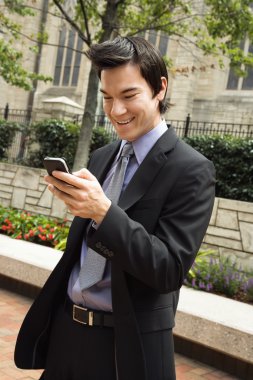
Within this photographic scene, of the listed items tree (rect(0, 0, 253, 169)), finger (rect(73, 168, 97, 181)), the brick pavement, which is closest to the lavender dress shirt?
finger (rect(73, 168, 97, 181))

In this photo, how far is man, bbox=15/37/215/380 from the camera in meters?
1.53

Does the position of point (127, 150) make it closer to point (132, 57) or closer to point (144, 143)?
Result: point (144, 143)

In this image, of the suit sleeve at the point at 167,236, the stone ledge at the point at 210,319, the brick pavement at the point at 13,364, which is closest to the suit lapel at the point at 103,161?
the suit sleeve at the point at 167,236

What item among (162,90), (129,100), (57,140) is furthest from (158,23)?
(129,100)

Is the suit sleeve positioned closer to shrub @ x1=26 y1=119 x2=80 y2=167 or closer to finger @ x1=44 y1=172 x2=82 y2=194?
finger @ x1=44 y1=172 x2=82 y2=194

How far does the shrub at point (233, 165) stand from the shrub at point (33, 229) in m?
3.00

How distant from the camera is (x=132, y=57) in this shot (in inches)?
68.0

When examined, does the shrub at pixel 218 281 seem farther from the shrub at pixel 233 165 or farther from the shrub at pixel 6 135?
the shrub at pixel 6 135

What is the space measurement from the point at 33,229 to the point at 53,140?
4.32 m

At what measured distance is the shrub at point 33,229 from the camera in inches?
316

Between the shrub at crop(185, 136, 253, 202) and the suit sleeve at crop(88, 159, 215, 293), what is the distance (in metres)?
7.10

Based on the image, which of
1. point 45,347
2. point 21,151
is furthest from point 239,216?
point 21,151

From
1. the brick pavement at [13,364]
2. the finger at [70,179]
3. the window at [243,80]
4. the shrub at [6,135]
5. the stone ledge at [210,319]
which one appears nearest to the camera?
the finger at [70,179]

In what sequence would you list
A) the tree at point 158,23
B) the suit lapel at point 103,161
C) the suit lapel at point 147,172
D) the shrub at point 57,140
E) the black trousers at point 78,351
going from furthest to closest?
the shrub at point 57,140 < the tree at point 158,23 < the suit lapel at point 103,161 < the black trousers at point 78,351 < the suit lapel at point 147,172
